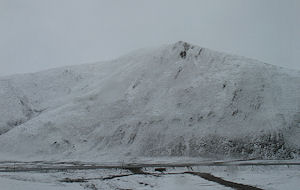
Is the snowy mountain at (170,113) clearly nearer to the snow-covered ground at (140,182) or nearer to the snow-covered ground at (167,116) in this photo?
the snow-covered ground at (167,116)

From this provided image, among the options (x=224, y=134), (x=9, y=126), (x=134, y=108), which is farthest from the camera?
(x=9, y=126)

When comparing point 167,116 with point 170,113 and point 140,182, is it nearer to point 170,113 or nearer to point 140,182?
point 170,113

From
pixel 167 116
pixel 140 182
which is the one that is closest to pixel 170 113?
pixel 167 116

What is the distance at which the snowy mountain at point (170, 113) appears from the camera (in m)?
48.8

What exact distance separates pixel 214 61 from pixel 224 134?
70.5 feet

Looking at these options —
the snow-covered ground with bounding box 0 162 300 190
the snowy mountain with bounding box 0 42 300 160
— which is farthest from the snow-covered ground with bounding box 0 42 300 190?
the snow-covered ground with bounding box 0 162 300 190

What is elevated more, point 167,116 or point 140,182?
point 167,116

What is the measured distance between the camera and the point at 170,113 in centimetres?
5712

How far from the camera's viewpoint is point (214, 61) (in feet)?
219

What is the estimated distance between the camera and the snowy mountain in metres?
48.8

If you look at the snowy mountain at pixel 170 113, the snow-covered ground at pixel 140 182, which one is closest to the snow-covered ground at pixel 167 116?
the snowy mountain at pixel 170 113

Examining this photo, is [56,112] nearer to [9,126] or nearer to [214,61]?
[9,126]

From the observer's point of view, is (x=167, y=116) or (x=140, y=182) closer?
(x=140, y=182)

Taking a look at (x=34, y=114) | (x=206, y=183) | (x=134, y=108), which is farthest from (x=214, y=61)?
(x=206, y=183)
